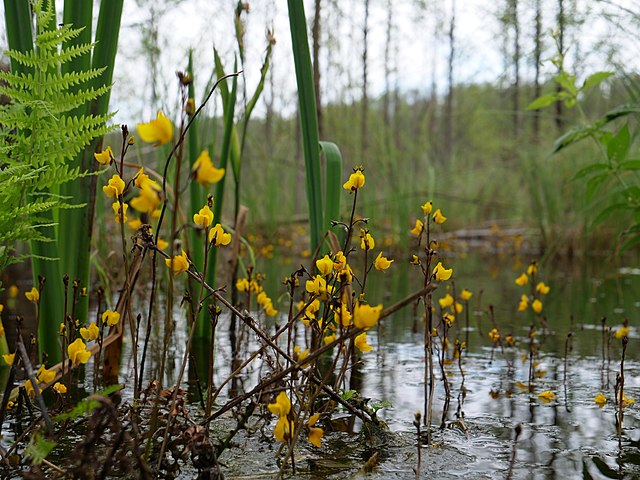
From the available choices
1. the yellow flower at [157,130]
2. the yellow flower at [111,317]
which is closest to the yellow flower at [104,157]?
the yellow flower at [111,317]

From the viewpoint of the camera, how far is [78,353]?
50.9 inches

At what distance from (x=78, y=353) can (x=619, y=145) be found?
198 cm

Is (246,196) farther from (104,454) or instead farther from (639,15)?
(104,454)

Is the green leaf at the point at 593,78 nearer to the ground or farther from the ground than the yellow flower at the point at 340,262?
farther from the ground

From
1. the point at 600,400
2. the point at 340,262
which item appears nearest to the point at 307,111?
the point at 340,262

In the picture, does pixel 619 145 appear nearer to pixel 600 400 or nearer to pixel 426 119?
pixel 600 400

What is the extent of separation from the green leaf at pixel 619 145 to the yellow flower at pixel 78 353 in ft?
6.37

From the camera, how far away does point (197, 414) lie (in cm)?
163

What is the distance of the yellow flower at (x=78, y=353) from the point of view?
129 cm

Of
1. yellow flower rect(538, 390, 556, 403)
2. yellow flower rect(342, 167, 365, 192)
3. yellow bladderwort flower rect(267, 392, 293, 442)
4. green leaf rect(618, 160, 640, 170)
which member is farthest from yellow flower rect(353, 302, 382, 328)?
green leaf rect(618, 160, 640, 170)

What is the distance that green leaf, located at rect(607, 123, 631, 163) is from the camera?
7.70 feet

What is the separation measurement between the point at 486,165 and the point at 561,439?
26.5 ft

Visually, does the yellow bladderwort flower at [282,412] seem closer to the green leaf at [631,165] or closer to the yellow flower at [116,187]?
the yellow flower at [116,187]

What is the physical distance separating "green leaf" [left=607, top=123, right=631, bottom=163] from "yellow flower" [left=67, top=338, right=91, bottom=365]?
1942 millimetres
